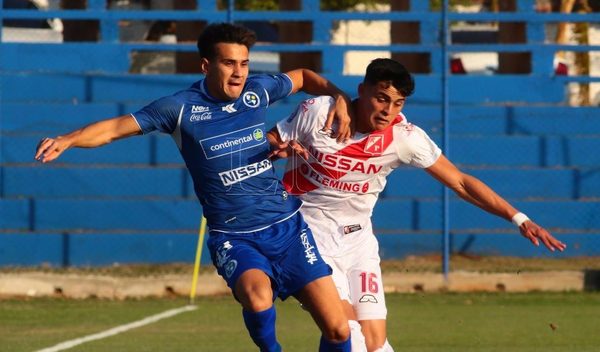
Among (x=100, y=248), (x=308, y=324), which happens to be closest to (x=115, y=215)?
(x=100, y=248)

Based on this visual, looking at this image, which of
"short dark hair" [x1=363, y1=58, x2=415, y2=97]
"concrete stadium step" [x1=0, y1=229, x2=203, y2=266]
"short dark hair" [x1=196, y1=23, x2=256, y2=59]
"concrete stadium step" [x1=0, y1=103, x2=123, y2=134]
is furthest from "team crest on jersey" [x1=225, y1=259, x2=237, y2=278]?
"concrete stadium step" [x1=0, y1=103, x2=123, y2=134]

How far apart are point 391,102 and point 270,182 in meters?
0.87

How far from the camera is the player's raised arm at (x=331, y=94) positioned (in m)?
8.02

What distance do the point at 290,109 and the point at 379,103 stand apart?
30.7ft

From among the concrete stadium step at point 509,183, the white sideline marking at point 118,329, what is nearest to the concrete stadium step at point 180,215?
the concrete stadium step at point 509,183

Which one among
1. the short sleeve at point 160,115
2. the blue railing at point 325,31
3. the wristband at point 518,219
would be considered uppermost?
the blue railing at point 325,31

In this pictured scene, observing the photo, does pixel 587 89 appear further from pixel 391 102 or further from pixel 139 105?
pixel 391 102

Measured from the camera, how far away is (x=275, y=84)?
8148 millimetres

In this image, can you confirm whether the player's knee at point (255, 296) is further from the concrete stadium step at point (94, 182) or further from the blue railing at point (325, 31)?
the concrete stadium step at point (94, 182)

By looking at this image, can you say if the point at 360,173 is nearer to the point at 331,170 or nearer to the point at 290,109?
the point at 331,170

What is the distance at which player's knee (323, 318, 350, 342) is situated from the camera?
7535 millimetres

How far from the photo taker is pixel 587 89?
19328mm

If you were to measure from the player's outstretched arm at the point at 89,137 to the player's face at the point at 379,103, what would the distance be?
142 cm

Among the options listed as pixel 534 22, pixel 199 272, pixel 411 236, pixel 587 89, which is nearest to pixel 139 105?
pixel 199 272
